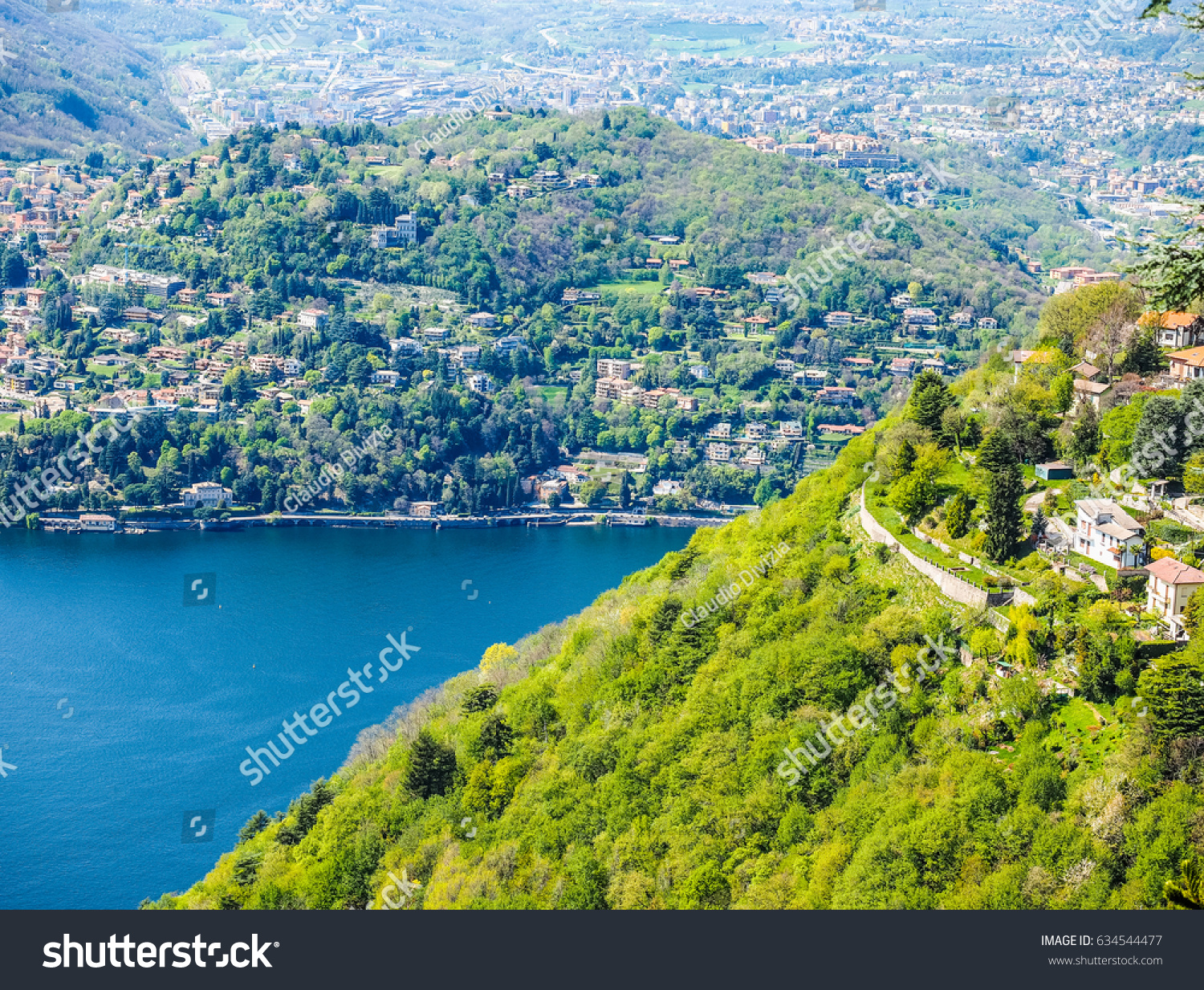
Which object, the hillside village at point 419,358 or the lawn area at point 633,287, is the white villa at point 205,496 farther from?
the lawn area at point 633,287

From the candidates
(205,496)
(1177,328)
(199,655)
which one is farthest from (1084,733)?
(205,496)

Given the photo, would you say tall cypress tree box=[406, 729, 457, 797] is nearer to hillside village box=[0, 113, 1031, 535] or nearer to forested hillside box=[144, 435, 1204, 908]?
forested hillside box=[144, 435, 1204, 908]

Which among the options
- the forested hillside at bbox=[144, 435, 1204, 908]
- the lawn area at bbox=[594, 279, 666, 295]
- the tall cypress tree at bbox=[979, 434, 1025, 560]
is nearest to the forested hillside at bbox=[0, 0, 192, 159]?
the lawn area at bbox=[594, 279, 666, 295]

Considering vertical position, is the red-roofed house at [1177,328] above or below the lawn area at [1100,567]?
above

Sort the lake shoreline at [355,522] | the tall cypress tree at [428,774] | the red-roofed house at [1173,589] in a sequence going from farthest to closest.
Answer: the lake shoreline at [355,522]
the tall cypress tree at [428,774]
the red-roofed house at [1173,589]

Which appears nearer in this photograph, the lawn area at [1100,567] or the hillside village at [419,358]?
the lawn area at [1100,567]

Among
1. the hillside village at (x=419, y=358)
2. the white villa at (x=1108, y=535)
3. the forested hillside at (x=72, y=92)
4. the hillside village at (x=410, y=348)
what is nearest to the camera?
the white villa at (x=1108, y=535)

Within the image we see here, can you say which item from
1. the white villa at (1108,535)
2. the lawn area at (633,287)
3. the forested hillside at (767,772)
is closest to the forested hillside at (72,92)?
the lawn area at (633,287)

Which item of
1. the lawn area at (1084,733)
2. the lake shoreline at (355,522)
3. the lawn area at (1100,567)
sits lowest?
the lake shoreline at (355,522)
